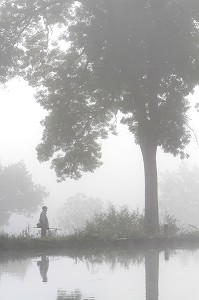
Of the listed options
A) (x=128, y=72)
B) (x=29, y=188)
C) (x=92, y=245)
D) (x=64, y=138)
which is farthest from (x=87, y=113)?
(x=29, y=188)

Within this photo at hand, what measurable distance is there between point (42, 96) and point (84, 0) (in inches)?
276

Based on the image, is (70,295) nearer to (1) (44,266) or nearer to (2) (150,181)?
(1) (44,266)

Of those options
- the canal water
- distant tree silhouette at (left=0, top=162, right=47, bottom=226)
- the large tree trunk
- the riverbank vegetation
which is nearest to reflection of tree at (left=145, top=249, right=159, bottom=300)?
the canal water

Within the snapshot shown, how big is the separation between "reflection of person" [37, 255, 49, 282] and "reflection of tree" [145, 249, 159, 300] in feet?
7.23

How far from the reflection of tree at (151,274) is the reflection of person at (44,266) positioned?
220cm

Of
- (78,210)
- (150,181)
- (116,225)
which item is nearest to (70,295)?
(116,225)

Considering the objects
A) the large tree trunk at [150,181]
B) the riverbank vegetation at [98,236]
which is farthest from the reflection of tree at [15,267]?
the large tree trunk at [150,181]

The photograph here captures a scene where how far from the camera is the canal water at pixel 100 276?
8.22 m

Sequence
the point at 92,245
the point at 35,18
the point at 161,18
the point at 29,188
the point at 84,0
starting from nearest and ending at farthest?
the point at 92,245 < the point at 161,18 < the point at 84,0 < the point at 35,18 < the point at 29,188

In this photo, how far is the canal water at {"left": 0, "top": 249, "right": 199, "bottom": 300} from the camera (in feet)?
27.0

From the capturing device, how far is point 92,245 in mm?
18562

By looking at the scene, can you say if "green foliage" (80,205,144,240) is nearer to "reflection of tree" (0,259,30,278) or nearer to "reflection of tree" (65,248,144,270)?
"reflection of tree" (65,248,144,270)

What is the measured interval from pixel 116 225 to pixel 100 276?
37.3ft

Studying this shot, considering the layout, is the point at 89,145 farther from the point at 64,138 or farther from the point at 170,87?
A: the point at 170,87
